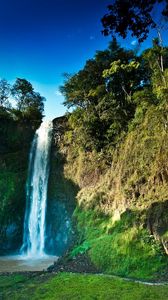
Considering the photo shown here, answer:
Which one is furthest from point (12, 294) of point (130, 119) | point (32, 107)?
point (32, 107)

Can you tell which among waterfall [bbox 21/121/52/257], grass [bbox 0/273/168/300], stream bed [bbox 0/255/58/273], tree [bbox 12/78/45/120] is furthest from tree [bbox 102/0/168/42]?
tree [bbox 12/78/45/120]

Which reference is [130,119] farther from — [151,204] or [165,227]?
[165,227]

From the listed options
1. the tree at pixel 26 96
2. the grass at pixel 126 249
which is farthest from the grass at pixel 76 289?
the tree at pixel 26 96

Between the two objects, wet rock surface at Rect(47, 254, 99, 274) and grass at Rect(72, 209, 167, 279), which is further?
wet rock surface at Rect(47, 254, 99, 274)

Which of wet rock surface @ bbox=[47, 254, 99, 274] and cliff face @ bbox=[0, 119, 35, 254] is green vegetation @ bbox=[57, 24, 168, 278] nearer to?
wet rock surface @ bbox=[47, 254, 99, 274]

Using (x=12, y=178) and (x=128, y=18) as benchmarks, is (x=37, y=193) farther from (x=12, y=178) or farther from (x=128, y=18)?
(x=128, y=18)

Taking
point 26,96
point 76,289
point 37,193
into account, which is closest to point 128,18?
point 76,289

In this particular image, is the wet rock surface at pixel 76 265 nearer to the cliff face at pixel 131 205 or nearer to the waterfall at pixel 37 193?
the cliff face at pixel 131 205
